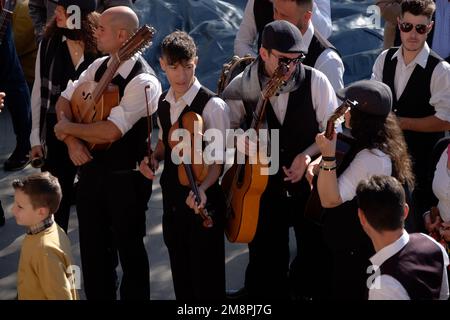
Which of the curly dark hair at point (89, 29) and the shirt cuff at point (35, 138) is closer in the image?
the curly dark hair at point (89, 29)

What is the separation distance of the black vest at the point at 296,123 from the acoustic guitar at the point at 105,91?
63cm

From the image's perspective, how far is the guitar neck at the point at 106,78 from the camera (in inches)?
173

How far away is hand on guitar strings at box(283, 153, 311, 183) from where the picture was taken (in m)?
4.24

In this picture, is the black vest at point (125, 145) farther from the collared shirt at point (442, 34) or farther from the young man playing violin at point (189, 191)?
the collared shirt at point (442, 34)

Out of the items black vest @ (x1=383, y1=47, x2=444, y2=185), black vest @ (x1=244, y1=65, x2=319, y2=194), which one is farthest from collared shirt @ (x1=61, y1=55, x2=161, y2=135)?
black vest @ (x1=383, y1=47, x2=444, y2=185)

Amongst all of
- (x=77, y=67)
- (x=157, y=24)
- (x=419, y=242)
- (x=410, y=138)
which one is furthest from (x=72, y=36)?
(x=157, y=24)

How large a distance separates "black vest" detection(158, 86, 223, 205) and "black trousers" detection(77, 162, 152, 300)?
0.74 feet

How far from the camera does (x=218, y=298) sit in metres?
4.35

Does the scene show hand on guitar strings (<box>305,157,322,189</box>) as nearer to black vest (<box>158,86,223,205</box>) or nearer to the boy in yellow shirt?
black vest (<box>158,86,223,205</box>)

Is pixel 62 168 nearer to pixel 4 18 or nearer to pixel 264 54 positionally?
pixel 4 18

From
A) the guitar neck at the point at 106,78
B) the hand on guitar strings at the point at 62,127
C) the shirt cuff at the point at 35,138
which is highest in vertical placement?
the guitar neck at the point at 106,78

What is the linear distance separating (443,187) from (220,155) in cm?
108

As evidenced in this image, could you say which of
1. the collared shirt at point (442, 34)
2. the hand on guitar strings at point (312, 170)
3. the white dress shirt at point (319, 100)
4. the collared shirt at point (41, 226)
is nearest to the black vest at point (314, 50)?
the white dress shirt at point (319, 100)
